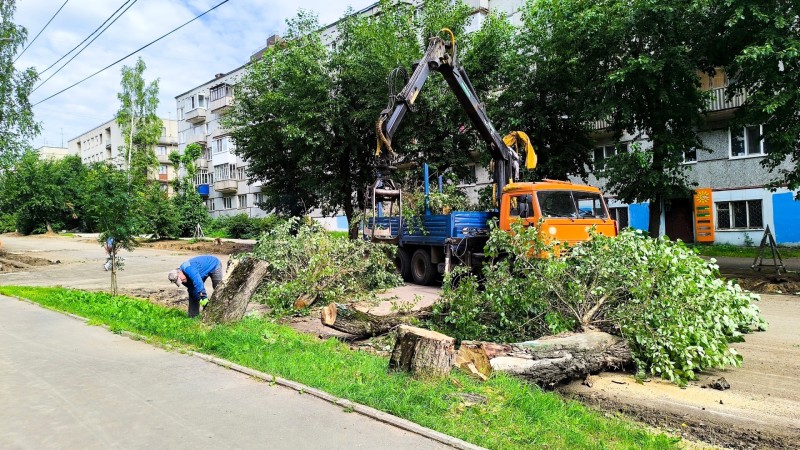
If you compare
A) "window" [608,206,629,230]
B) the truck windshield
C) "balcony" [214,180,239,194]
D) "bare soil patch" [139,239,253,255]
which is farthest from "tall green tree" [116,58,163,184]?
the truck windshield

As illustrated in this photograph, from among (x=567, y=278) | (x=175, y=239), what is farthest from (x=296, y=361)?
(x=175, y=239)

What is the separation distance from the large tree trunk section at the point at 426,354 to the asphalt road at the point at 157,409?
1017 mm

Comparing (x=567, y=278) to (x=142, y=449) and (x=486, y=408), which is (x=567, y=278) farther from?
(x=142, y=449)

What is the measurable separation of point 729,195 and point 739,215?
97 centimetres

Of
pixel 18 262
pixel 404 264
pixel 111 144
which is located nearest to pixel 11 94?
pixel 18 262

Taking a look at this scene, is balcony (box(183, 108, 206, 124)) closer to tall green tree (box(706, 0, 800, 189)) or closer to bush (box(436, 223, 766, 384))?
tall green tree (box(706, 0, 800, 189))

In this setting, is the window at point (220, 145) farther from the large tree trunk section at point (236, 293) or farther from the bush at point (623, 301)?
the bush at point (623, 301)

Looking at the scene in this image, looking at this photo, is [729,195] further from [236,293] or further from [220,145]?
[220,145]

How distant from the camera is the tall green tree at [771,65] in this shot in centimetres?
1270

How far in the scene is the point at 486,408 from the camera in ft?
15.6

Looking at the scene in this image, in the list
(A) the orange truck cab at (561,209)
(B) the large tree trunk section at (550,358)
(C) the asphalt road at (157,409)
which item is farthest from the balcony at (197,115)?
(B) the large tree trunk section at (550,358)

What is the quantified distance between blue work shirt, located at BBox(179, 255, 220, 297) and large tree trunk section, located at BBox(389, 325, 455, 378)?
5023 mm

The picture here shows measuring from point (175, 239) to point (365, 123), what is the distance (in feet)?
76.8

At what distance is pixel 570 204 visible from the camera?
12.1 metres
